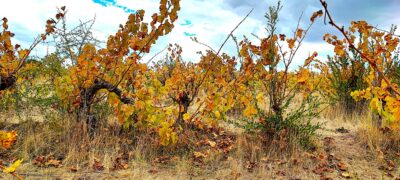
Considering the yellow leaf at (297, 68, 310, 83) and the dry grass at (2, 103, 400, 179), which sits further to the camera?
the yellow leaf at (297, 68, 310, 83)

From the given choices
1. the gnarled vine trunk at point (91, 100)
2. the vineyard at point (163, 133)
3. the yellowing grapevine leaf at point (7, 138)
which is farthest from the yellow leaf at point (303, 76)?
the yellowing grapevine leaf at point (7, 138)

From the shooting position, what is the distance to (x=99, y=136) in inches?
165

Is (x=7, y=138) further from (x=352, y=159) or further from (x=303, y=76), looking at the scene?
(x=352, y=159)

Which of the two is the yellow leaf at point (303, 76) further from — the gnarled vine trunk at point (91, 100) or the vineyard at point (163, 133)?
the gnarled vine trunk at point (91, 100)

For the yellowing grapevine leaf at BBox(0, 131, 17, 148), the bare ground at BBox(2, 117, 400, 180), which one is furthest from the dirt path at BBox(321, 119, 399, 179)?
the yellowing grapevine leaf at BBox(0, 131, 17, 148)

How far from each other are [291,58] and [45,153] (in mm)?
2954

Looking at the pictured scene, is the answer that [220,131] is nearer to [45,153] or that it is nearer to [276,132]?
[276,132]

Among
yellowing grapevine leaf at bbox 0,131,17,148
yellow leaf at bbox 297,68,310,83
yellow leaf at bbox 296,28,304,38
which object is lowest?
yellowing grapevine leaf at bbox 0,131,17,148

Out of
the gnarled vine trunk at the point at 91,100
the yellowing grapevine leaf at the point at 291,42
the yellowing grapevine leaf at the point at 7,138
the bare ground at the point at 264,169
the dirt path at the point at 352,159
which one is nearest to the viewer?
the yellowing grapevine leaf at the point at 7,138

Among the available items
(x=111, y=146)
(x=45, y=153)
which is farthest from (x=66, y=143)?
(x=111, y=146)

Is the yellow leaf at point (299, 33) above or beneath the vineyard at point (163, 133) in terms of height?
above

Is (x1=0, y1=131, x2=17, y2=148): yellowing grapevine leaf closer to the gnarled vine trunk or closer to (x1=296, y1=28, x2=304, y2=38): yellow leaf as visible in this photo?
the gnarled vine trunk

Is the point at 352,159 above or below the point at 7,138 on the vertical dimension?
below

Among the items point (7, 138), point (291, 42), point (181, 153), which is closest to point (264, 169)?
point (181, 153)
